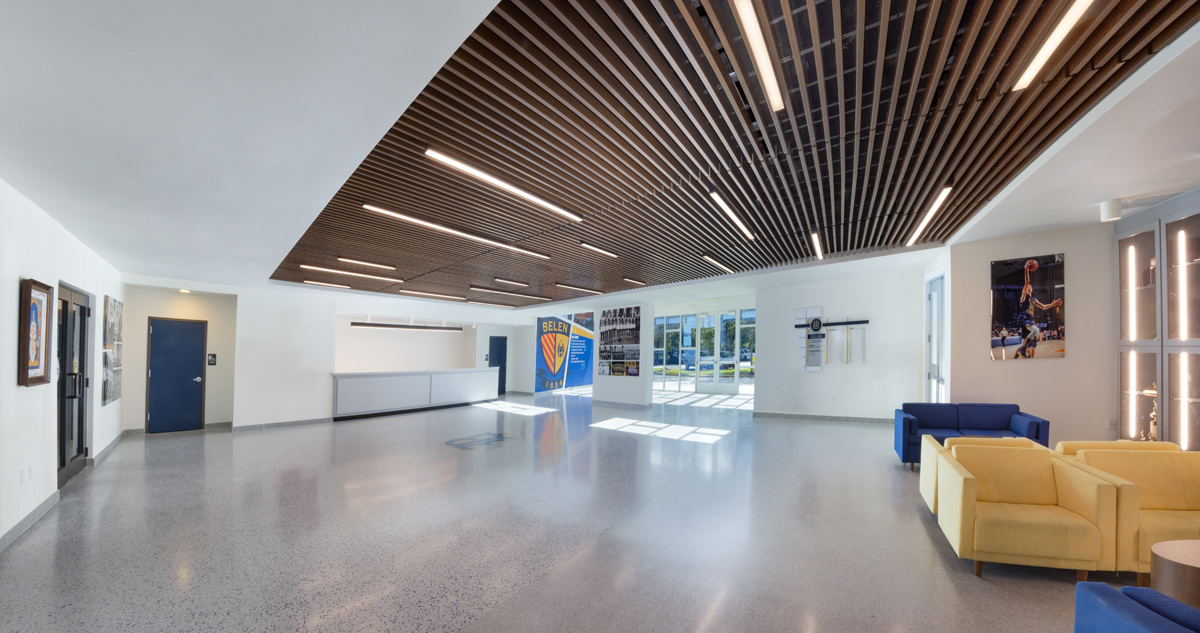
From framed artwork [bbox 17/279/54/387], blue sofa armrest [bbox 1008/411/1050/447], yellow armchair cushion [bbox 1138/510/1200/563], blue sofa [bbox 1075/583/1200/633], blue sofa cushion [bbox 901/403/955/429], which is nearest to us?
blue sofa [bbox 1075/583/1200/633]

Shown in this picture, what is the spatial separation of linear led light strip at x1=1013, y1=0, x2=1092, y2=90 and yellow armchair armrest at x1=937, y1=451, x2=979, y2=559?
269 centimetres

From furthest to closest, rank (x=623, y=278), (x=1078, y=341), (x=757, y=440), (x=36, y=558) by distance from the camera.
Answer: (x=623, y=278) < (x=757, y=440) < (x=1078, y=341) < (x=36, y=558)

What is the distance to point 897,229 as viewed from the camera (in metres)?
7.08

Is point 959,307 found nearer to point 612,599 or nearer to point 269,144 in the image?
point 612,599

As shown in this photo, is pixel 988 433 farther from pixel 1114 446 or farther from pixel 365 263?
pixel 365 263

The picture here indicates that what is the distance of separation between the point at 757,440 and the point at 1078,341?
456 cm

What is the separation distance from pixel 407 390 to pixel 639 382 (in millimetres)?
6051

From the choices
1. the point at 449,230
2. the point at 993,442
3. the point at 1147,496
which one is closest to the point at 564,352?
the point at 449,230

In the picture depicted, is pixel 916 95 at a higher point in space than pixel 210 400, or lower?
higher

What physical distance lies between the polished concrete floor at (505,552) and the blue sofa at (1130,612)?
88 centimetres

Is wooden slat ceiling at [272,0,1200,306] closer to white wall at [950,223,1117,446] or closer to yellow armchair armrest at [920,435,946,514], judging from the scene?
white wall at [950,223,1117,446]

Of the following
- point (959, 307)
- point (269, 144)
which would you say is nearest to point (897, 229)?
point (959, 307)

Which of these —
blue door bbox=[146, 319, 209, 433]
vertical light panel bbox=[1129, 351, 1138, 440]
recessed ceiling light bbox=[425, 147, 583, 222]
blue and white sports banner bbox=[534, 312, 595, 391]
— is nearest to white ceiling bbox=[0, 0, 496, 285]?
recessed ceiling light bbox=[425, 147, 583, 222]

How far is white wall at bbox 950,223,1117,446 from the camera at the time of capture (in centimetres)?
627
